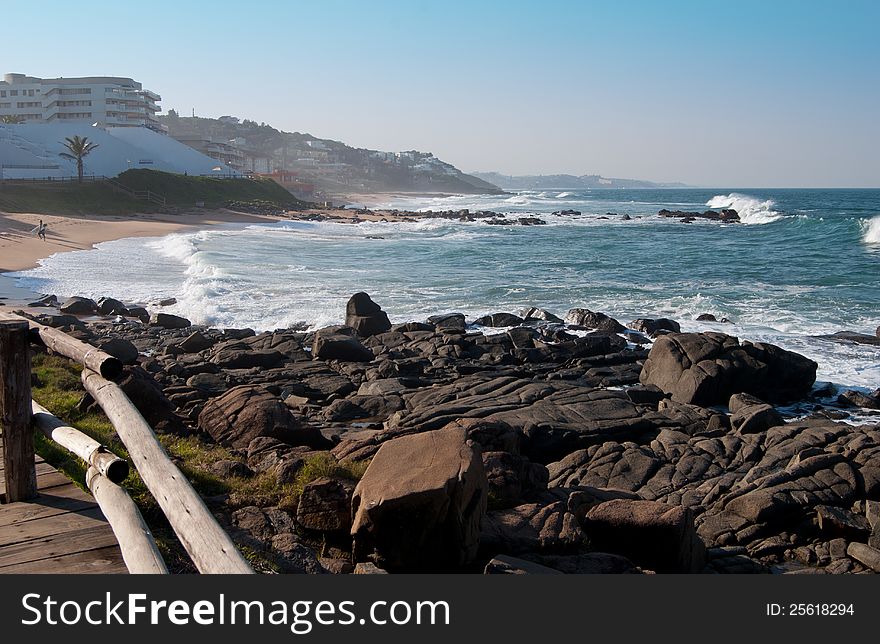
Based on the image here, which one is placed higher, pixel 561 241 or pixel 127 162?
pixel 127 162

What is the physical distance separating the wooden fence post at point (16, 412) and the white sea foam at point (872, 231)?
53.2 meters

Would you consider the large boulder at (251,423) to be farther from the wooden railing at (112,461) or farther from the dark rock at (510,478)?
the wooden railing at (112,461)

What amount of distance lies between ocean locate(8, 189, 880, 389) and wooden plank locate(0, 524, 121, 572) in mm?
15271

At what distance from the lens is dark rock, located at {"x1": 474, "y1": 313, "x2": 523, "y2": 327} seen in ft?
72.8

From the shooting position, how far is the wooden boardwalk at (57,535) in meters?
4.47

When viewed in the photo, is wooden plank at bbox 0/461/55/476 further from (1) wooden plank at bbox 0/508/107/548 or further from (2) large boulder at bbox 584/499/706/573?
(2) large boulder at bbox 584/499/706/573

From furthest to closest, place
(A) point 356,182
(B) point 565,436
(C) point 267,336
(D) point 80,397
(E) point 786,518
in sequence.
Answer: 1. (A) point 356,182
2. (C) point 267,336
3. (B) point 565,436
4. (D) point 80,397
5. (E) point 786,518

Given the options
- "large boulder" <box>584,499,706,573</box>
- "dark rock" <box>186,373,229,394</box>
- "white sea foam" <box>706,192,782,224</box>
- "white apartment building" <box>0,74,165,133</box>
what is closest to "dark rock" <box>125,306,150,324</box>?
"dark rock" <box>186,373,229,394</box>

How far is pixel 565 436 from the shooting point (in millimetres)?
11773

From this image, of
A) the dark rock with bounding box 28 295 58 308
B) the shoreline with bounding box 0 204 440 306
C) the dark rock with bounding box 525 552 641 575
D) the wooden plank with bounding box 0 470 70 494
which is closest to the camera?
the wooden plank with bounding box 0 470 70 494

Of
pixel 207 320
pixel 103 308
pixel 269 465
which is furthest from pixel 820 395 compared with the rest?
pixel 103 308

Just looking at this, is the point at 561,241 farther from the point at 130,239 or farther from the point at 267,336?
the point at 267,336
